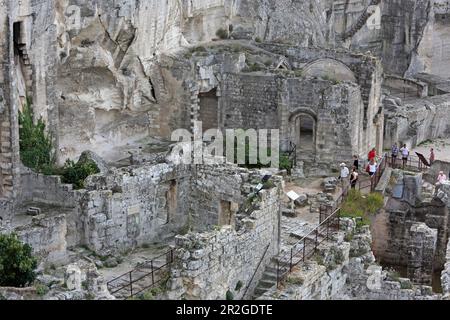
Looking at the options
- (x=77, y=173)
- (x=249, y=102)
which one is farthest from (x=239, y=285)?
(x=249, y=102)

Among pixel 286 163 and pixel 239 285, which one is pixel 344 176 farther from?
pixel 239 285

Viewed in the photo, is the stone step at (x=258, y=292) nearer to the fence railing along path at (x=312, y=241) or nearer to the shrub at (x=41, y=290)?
the fence railing along path at (x=312, y=241)

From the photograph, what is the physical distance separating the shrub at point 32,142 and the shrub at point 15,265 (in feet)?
27.8

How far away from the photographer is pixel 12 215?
2586 centimetres

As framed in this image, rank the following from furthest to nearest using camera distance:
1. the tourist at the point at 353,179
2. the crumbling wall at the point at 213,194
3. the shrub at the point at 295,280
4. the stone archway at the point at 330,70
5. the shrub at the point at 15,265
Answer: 1. the stone archway at the point at 330,70
2. the tourist at the point at 353,179
3. the crumbling wall at the point at 213,194
4. the shrub at the point at 295,280
5. the shrub at the point at 15,265

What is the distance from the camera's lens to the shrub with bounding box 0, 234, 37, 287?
62.5 ft

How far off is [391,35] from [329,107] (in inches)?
783

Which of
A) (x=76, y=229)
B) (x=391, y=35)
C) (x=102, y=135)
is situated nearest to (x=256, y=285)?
(x=76, y=229)

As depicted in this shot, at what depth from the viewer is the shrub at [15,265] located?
62.5ft

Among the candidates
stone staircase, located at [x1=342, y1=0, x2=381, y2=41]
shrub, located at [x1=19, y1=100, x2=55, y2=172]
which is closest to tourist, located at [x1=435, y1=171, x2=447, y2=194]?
shrub, located at [x1=19, y1=100, x2=55, y2=172]

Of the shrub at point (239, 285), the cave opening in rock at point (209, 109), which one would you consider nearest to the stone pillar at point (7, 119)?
the cave opening in rock at point (209, 109)

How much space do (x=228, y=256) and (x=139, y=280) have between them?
5.81ft

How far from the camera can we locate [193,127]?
34.1 metres

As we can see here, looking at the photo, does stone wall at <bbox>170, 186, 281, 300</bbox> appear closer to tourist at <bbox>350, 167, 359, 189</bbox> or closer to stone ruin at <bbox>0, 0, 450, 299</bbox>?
stone ruin at <bbox>0, 0, 450, 299</bbox>
